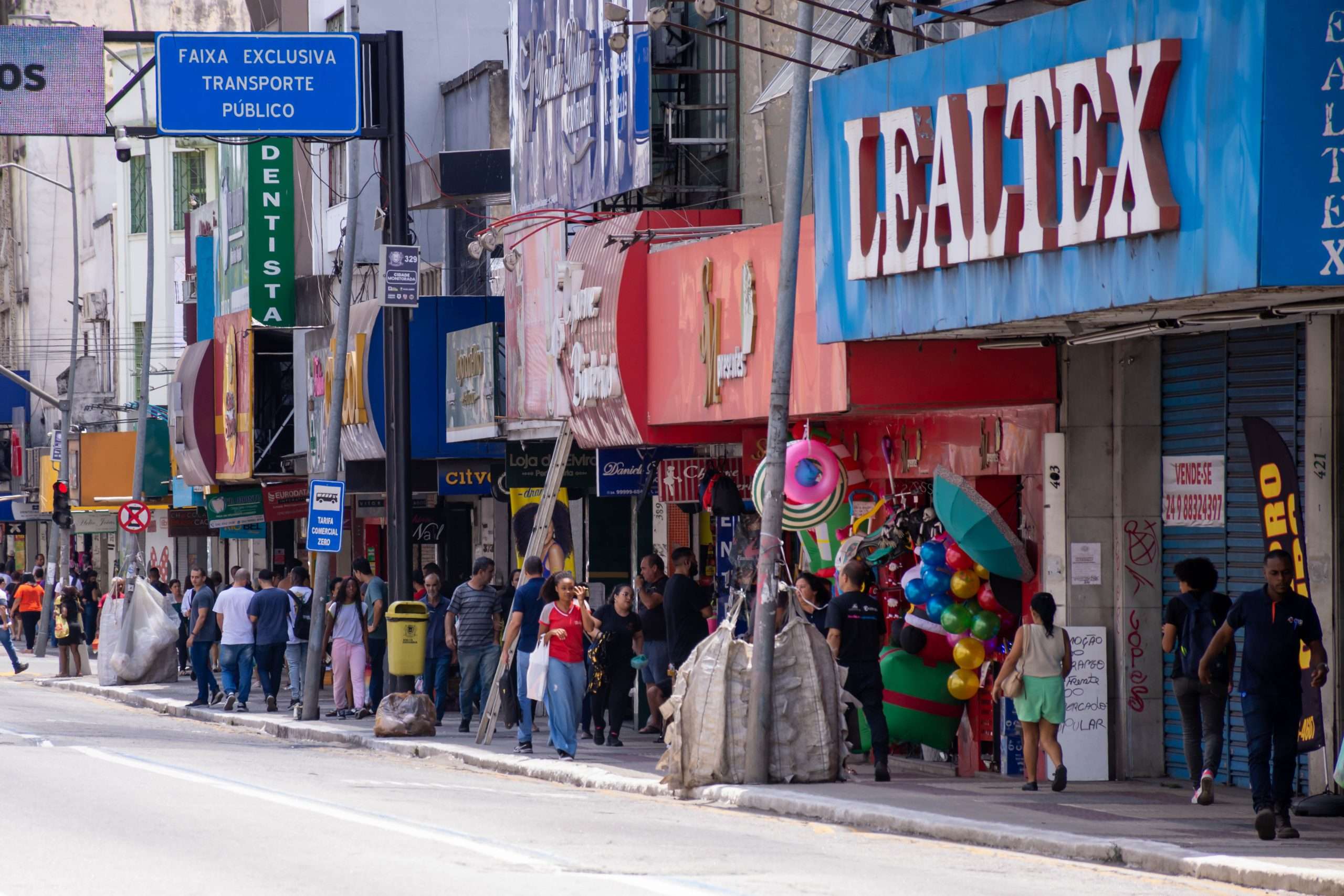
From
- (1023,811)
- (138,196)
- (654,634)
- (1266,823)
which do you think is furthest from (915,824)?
(138,196)

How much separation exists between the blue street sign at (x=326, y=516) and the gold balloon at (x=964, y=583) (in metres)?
9.48

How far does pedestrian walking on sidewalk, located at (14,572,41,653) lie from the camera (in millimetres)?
45719

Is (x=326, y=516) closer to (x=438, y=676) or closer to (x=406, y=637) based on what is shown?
(x=406, y=637)

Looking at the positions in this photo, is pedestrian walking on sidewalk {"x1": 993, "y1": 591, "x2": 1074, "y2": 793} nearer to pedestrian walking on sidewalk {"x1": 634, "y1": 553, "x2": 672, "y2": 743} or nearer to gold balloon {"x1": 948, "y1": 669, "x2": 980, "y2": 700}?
gold balloon {"x1": 948, "y1": 669, "x2": 980, "y2": 700}

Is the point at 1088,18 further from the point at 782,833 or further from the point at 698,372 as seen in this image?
the point at 698,372

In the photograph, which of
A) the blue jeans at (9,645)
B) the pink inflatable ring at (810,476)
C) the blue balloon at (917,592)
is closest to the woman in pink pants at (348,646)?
the pink inflatable ring at (810,476)

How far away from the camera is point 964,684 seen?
17.7 meters

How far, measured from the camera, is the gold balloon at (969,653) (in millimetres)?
17609

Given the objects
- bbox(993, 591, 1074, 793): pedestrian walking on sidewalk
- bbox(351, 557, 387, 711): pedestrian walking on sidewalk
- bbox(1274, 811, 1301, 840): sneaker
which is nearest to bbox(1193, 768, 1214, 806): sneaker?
bbox(993, 591, 1074, 793): pedestrian walking on sidewalk

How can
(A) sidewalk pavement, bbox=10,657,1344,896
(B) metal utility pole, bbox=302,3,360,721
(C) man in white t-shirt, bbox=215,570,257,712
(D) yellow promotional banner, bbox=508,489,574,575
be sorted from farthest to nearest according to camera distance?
(C) man in white t-shirt, bbox=215,570,257,712 → (D) yellow promotional banner, bbox=508,489,574,575 → (B) metal utility pole, bbox=302,3,360,721 → (A) sidewalk pavement, bbox=10,657,1344,896

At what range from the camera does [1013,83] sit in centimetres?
1416

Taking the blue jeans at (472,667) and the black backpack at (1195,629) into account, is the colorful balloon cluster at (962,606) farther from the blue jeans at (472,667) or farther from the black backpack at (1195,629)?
the blue jeans at (472,667)

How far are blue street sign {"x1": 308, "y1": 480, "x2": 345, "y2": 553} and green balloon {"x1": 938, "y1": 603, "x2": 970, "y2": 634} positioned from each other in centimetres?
943

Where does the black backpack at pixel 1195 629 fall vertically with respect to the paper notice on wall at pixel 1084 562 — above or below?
below
